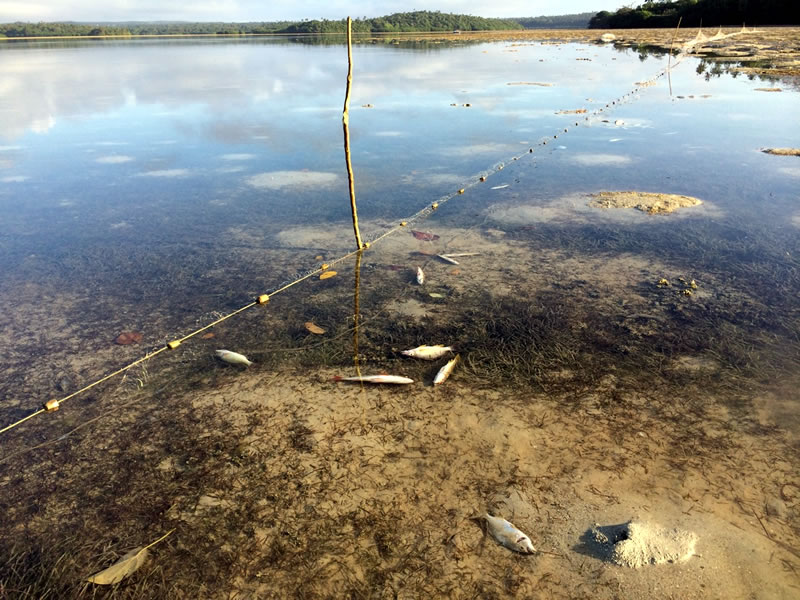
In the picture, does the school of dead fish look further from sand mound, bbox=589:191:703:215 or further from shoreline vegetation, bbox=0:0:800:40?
shoreline vegetation, bbox=0:0:800:40

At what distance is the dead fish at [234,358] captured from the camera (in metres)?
4.44

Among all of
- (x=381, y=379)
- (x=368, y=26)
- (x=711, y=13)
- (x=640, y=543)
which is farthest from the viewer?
(x=368, y=26)

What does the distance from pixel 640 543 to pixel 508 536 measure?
0.69m

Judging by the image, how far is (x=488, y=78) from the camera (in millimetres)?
26547

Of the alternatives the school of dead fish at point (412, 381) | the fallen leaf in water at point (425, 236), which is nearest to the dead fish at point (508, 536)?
the school of dead fish at point (412, 381)

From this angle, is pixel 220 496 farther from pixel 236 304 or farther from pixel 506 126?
pixel 506 126

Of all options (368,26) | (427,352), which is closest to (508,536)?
(427,352)

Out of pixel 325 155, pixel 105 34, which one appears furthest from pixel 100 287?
pixel 105 34

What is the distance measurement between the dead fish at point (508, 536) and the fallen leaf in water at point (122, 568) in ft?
6.28

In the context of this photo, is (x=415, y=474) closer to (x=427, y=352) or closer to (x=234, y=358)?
(x=427, y=352)

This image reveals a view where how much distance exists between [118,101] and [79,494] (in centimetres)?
2076

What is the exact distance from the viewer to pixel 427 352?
14.6ft

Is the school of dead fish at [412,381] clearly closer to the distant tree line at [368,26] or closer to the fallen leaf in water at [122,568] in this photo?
the fallen leaf in water at [122,568]

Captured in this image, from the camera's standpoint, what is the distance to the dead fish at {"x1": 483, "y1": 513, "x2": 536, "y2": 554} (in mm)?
2750
